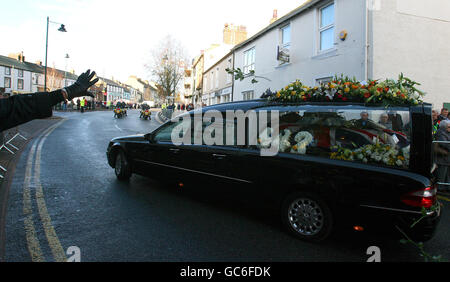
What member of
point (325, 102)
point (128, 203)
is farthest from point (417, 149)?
point (128, 203)

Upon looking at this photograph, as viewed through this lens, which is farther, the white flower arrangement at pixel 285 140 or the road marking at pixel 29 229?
the white flower arrangement at pixel 285 140

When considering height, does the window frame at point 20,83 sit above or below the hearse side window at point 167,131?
above

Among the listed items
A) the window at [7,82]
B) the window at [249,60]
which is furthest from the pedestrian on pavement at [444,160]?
the window at [7,82]

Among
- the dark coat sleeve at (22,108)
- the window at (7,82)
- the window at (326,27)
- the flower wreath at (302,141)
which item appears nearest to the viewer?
the dark coat sleeve at (22,108)

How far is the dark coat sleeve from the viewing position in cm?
226

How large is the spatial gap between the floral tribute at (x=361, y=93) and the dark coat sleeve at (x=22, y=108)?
9.69 ft

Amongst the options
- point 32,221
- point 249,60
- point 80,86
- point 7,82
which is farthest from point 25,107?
point 7,82

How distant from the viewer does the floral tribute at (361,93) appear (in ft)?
11.2

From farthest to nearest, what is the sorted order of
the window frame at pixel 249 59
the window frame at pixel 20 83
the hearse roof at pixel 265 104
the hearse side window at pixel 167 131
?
A: the window frame at pixel 20 83
the window frame at pixel 249 59
the hearse side window at pixel 167 131
the hearse roof at pixel 265 104

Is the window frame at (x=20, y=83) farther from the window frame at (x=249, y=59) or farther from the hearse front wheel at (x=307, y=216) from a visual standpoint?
the hearse front wheel at (x=307, y=216)

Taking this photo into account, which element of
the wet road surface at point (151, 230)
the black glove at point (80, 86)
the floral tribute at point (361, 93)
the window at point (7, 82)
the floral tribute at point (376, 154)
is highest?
the window at point (7, 82)

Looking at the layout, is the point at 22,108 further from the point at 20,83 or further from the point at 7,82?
the point at 20,83

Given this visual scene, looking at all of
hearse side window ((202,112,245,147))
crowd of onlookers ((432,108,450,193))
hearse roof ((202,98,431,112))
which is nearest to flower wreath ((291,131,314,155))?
hearse roof ((202,98,431,112))

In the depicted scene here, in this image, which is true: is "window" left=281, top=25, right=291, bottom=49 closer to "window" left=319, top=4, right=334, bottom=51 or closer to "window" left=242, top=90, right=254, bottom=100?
"window" left=319, top=4, right=334, bottom=51
